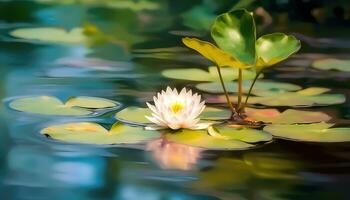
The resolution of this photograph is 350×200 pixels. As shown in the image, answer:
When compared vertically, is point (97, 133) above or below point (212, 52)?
below

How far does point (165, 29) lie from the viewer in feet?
8.60

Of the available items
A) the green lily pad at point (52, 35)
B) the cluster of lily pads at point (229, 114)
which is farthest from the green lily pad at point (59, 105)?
the green lily pad at point (52, 35)

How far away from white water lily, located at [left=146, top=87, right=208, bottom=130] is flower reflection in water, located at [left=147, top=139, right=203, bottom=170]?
0.05 meters

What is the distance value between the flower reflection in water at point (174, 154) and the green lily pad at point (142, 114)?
0.12 meters

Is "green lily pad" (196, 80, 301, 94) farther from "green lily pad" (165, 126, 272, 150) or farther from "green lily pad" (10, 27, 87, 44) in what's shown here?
"green lily pad" (10, 27, 87, 44)

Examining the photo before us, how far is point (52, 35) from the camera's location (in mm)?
2402

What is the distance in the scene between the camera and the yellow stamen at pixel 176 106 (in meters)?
1.29

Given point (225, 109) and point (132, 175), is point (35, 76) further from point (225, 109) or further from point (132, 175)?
point (132, 175)

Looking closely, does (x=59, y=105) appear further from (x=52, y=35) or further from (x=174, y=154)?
(x=52, y=35)

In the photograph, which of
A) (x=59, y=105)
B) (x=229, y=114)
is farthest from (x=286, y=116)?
(x=59, y=105)

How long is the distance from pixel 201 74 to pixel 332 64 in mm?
387

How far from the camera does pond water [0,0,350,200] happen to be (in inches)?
41.8

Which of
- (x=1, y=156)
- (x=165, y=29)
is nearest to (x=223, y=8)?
(x=165, y=29)

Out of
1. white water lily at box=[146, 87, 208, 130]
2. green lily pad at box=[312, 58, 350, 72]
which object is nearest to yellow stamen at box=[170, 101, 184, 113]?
white water lily at box=[146, 87, 208, 130]
